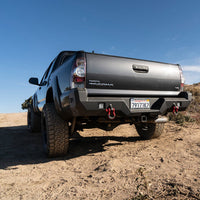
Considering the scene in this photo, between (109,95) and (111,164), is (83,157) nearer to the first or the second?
(111,164)

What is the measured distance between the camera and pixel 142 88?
8.96ft

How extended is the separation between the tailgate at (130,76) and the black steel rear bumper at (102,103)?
0.41 feet

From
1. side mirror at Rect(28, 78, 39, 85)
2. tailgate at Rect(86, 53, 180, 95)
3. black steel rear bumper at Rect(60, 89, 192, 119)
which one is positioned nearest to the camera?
black steel rear bumper at Rect(60, 89, 192, 119)

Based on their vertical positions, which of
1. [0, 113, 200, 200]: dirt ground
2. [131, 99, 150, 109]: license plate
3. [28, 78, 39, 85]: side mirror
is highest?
[28, 78, 39, 85]: side mirror

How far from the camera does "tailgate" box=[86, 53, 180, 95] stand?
2375 millimetres

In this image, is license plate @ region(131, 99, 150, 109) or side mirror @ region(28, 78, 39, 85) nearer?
license plate @ region(131, 99, 150, 109)

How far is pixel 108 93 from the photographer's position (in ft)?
7.95

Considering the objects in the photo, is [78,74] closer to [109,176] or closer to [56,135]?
[56,135]

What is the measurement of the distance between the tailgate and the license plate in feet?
0.40

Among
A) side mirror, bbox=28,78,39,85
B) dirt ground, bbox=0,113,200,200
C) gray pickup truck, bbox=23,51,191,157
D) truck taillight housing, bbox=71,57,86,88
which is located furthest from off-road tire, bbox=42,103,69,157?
side mirror, bbox=28,78,39,85

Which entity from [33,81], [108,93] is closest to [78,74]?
[108,93]

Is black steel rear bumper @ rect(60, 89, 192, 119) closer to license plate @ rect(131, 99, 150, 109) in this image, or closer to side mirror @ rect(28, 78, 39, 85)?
license plate @ rect(131, 99, 150, 109)

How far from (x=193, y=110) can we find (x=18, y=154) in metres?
7.22

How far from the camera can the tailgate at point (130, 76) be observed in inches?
93.5
